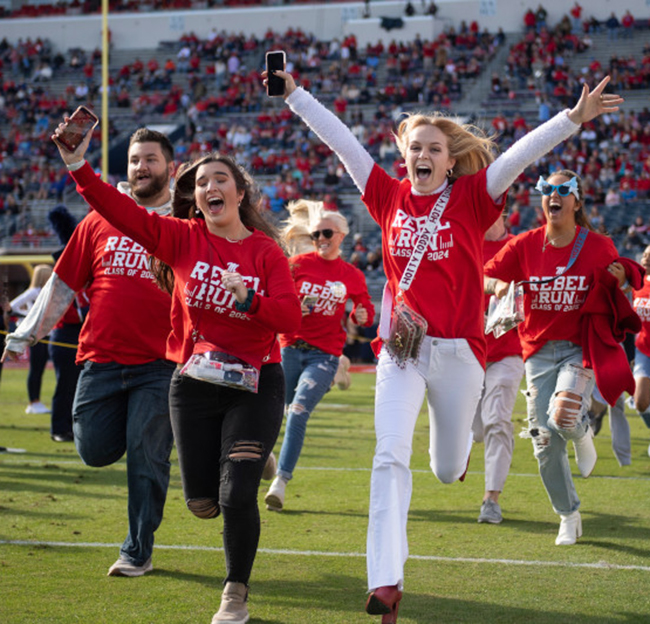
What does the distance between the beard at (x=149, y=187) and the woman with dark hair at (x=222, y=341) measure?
0.75 metres

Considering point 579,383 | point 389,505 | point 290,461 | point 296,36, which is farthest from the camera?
point 296,36

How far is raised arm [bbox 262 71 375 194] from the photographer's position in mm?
5195

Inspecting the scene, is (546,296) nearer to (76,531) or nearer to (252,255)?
(252,255)

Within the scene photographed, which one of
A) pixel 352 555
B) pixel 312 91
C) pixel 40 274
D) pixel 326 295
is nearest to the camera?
pixel 352 555

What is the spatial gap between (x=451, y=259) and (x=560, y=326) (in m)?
1.88

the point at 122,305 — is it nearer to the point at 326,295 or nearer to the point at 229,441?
the point at 229,441

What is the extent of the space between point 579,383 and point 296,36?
41.7m

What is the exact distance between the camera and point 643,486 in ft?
29.6

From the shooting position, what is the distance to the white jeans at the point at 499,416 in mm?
7578

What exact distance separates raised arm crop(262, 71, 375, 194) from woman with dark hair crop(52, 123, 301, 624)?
46 centimetres

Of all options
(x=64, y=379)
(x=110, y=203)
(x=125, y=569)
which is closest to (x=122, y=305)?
(x=110, y=203)

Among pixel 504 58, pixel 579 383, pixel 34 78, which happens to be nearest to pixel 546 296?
pixel 579 383

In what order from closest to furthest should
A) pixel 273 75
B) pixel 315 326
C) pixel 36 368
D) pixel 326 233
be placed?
pixel 273 75
pixel 315 326
pixel 326 233
pixel 36 368

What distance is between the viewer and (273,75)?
512cm
